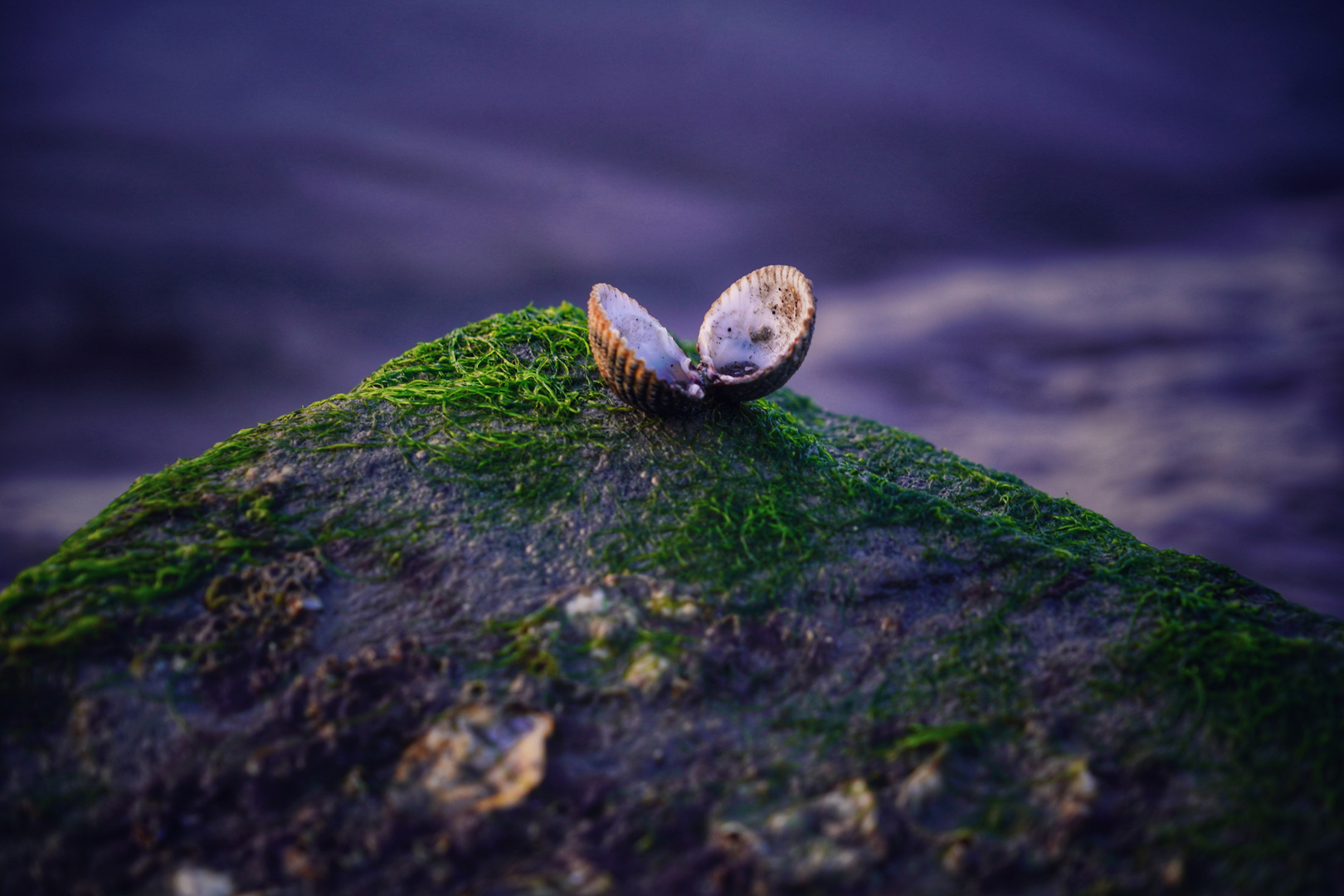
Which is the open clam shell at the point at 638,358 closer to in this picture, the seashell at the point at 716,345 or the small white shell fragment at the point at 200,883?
the seashell at the point at 716,345

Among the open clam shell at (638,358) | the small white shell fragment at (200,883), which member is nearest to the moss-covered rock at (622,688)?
the small white shell fragment at (200,883)

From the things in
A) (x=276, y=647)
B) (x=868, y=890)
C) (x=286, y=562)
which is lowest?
(x=868, y=890)

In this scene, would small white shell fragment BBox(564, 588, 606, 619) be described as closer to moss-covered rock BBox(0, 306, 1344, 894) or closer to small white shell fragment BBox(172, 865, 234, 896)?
moss-covered rock BBox(0, 306, 1344, 894)

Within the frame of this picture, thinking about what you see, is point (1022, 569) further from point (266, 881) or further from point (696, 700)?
point (266, 881)

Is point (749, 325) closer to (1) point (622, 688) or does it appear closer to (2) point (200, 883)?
(1) point (622, 688)

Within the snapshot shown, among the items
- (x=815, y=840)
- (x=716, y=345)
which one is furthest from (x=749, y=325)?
(x=815, y=840)

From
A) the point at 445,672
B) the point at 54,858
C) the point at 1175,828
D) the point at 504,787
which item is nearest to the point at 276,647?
the point at 445,672

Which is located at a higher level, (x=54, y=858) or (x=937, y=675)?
(x=937, y=675)
